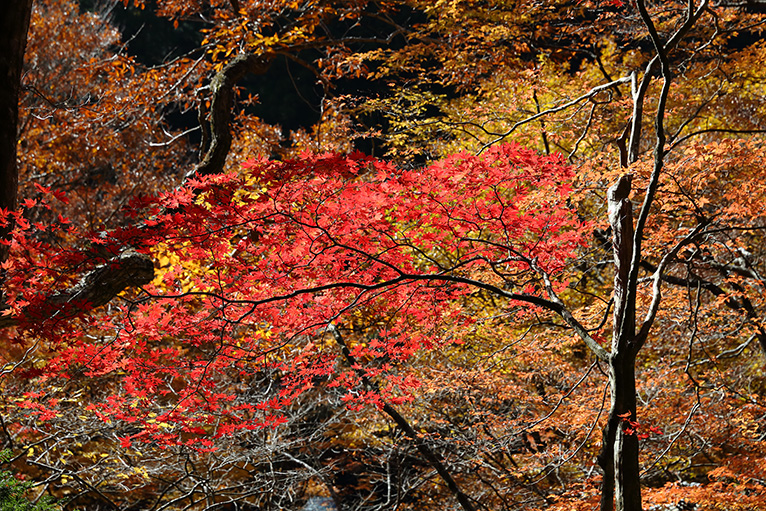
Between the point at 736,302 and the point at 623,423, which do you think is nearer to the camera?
the point at 623,423

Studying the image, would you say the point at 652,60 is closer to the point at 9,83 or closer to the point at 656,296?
the point at 656,296

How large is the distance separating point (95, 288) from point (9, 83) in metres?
1.33

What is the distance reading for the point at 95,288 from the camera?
364cm

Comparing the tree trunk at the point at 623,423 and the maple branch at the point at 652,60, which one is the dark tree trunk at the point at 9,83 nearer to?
the maple branch at the point at 652,60

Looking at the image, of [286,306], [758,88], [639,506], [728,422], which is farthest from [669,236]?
[758,88]

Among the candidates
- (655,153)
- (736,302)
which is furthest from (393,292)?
(736,302)

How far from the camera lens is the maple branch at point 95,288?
133 inches

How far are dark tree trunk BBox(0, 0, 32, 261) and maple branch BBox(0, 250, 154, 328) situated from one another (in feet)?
1.91

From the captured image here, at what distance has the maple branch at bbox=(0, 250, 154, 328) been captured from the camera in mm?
3375

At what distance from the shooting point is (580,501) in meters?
5.12

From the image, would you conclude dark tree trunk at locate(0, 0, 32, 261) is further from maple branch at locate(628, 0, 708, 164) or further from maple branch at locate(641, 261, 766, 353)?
maple branch at locate(641, 261, 766, 353)

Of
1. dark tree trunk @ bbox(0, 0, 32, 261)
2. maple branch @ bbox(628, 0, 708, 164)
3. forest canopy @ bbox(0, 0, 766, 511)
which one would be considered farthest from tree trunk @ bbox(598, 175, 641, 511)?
dark tree trunk @ bbox(0, 0, 32, 261)

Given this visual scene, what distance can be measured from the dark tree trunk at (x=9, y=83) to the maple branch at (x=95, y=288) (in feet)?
1.91

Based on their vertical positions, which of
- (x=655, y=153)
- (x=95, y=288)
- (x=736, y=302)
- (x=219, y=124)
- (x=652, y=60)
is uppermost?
(x=736, y=302)
